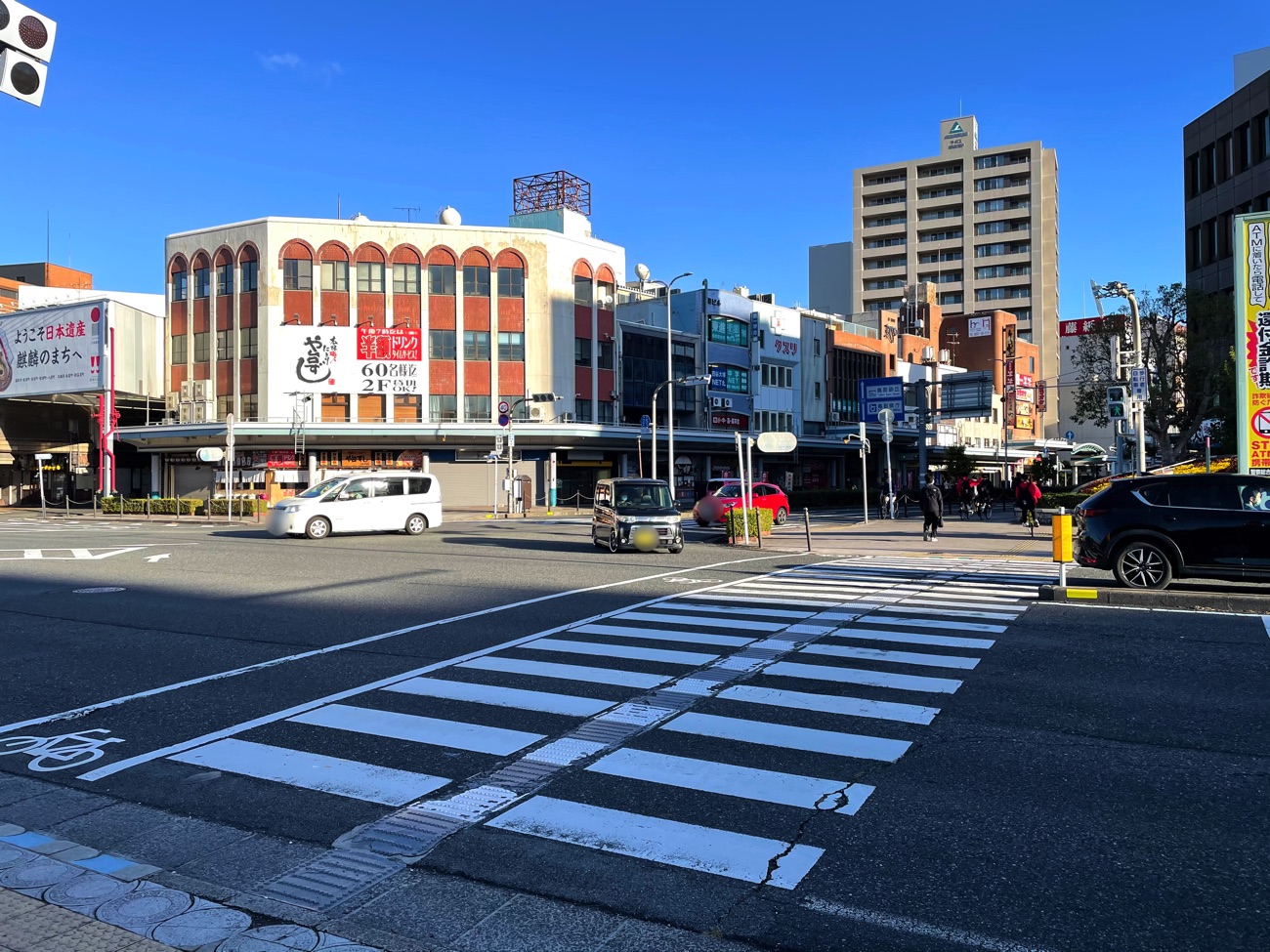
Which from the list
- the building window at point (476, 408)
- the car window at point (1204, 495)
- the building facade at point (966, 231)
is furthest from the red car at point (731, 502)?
the building facade at point (966, 231)

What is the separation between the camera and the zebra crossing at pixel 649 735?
17.0 feet

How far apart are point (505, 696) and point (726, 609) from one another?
5449 mm

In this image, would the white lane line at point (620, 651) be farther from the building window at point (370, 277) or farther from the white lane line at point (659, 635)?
the building window at point (370, 277)

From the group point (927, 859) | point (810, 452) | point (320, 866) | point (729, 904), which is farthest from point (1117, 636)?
point (810, 452)

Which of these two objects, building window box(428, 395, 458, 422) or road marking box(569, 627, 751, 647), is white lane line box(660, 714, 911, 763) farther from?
building window box(428, 395, 458, 422)

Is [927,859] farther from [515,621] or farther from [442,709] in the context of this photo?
[515,621]

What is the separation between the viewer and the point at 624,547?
21766 millimetres

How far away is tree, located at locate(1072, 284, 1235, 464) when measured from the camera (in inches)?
1387

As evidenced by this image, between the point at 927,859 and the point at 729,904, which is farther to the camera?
the point at 927,859

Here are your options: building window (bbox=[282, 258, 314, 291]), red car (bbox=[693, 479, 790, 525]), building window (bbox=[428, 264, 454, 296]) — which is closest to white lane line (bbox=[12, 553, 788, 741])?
red car (bbox=[693, 479, 790, 525])

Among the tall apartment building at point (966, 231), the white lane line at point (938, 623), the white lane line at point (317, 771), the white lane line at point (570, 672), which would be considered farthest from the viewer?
the tall apartment building at point (966, 231)

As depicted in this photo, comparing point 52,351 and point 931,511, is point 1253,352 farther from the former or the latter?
point 52,351

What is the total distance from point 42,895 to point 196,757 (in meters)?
2.15

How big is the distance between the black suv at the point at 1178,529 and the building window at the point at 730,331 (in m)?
49.9
